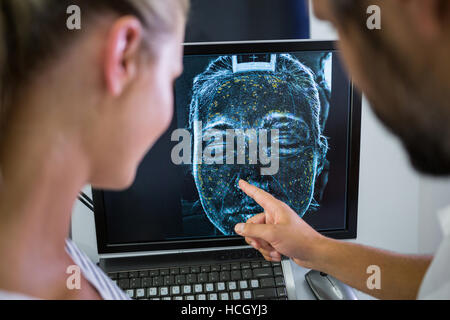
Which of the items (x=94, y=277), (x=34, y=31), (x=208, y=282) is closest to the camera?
(x=34, y=31)

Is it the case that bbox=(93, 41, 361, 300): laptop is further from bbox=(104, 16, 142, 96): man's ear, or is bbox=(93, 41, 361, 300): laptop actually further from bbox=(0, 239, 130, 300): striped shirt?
bbox=(104, 16, 142, 96): man's ear

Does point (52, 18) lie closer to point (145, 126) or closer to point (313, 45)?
point (145, 126)

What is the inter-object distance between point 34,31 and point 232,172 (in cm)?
39

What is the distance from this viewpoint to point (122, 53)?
421mm

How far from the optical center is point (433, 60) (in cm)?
43

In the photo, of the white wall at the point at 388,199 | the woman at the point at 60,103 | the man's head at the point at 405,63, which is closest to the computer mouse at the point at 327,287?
the white wall at the point at 388,199

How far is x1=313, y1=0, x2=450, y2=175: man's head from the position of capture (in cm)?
43

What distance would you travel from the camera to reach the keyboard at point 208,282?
64cm

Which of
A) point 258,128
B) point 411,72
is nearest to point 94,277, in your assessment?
point 258,128

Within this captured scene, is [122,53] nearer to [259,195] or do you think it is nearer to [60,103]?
[60,103]

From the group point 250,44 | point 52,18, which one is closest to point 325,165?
point 250,44
